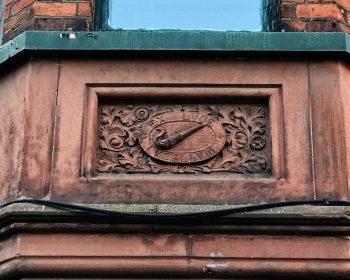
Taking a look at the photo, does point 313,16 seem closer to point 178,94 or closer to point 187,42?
point 187,42

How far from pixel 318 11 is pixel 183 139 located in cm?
112

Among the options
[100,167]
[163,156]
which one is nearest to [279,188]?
[163,156]

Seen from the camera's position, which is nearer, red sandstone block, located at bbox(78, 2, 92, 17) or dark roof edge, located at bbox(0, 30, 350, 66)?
dark roof edge, located at bbox(0, 30, 350, 66)

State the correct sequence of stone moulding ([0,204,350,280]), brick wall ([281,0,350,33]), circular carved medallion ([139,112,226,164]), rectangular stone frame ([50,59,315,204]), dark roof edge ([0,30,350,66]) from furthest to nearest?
brick wall ([281,0,350,33]) → dark roof edge ([0,30,350,66]) → circular carved medallion ([139,112,226,164]) → rectangular stone frame ([50,59,315,204]) → stone moulding ([0,204,350,280])

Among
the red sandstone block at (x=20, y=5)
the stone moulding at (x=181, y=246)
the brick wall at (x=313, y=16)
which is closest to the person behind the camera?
the stone moulding at (x=181, y=246)

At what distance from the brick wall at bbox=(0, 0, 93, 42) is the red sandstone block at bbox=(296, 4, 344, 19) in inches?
47.5

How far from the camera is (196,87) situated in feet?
15.8

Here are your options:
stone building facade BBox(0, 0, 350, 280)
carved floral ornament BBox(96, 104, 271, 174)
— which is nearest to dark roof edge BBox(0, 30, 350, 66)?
stone building facade BBox(0, 0, 350, 280)

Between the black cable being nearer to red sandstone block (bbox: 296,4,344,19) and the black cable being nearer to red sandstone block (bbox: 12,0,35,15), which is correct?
red sandstone block (bbox: 296,4,344,19)

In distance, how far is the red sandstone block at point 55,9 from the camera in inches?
199

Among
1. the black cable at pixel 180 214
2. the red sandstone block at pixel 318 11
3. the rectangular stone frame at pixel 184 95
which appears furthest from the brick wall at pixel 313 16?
the black cable at pixel 180 214

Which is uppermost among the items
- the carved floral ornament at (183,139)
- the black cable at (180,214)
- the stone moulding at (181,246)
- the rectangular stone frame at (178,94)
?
the rectangular stone frame at (178,94)

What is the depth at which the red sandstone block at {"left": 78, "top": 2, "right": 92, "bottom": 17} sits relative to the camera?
5062 millimetres

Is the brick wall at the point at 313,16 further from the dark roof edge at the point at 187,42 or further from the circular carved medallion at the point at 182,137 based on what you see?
the circular carved medallion at the point at 182,137
